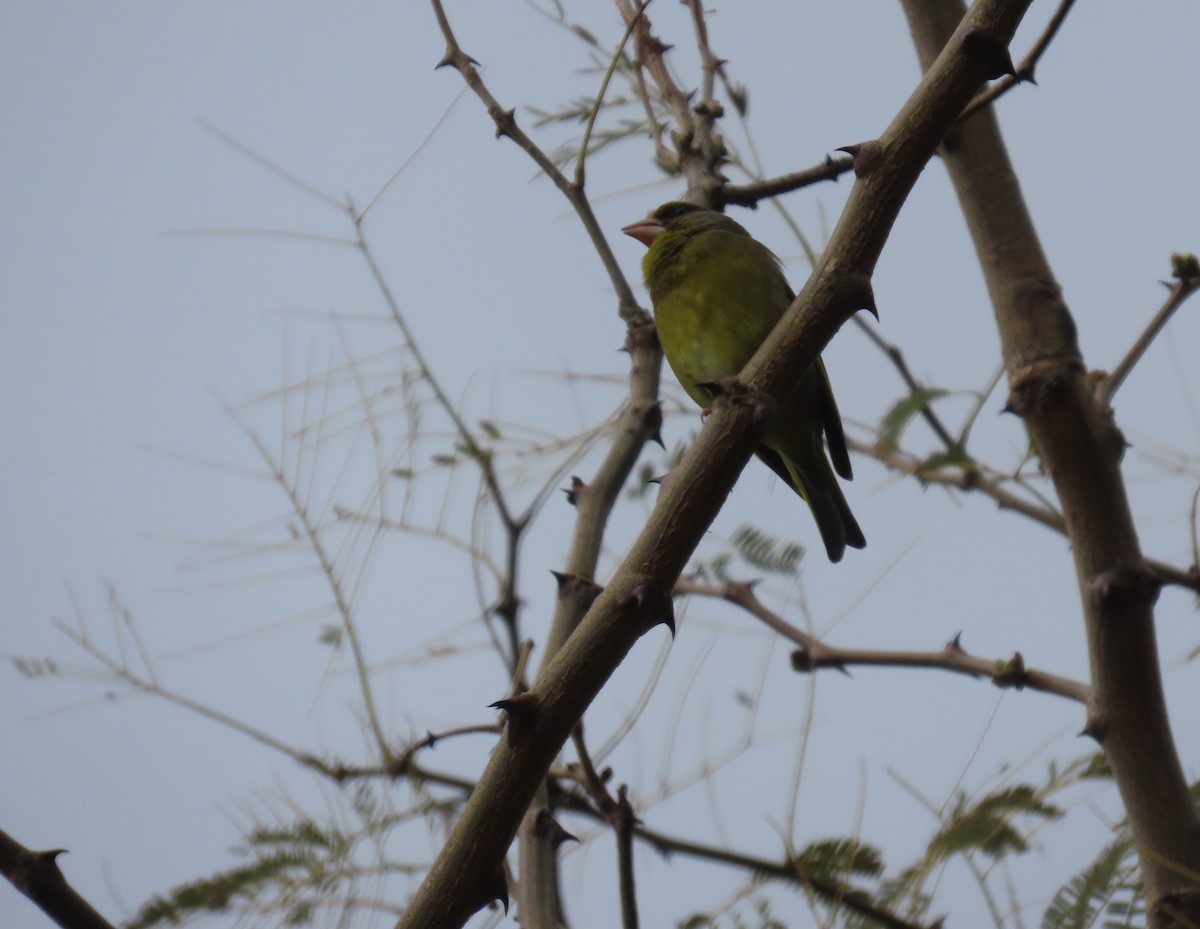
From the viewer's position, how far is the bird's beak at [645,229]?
170 inches

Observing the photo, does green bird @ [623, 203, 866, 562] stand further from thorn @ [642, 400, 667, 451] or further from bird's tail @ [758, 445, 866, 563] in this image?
thorn @ [642, 400, 667, 451]

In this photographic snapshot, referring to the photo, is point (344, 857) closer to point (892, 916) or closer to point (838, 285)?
point (892, 916)

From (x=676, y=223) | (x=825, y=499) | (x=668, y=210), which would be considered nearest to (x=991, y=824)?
(x=825, y=499)

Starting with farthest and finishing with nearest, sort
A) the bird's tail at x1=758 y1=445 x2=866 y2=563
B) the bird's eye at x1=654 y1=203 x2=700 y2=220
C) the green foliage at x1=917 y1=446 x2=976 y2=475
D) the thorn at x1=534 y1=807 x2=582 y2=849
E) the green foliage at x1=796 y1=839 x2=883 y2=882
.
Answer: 1. the bird's eye at x1=654 y1=203 x2=700 y2=220
2. the bird's tail at x1=758 y1=445 x2=866 y2=563
3. the green foliage at x1=917 y1=446 x2=976 y2=475
4. the green foliage at x1=796 y1=839 x2=883 y2=882
5. the thorn at x1=534 y1=807 x2=582 y2=849

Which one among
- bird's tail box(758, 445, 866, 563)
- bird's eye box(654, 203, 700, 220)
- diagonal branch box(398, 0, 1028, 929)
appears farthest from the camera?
bird's eye box(654, 203, 700, 220)

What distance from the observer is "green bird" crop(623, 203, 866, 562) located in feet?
11.8

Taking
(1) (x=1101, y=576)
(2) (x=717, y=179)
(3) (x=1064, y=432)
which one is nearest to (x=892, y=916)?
(1) (x=1101, y=576)

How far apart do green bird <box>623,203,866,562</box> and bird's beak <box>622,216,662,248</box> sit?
0.40 metres

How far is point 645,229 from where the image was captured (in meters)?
4.36

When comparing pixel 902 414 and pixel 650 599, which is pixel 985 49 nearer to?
pixel 650 599

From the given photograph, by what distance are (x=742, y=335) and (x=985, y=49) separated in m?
2.06

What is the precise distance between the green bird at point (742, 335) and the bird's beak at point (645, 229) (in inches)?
15.8

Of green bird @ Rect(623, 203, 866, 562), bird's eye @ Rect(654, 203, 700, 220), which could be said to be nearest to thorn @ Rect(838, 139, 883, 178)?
green bird @ Rect(623, 203, 866, 562)

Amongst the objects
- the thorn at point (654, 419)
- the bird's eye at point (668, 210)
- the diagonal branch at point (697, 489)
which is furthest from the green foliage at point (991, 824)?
the bird's eye at point (668, 210)
